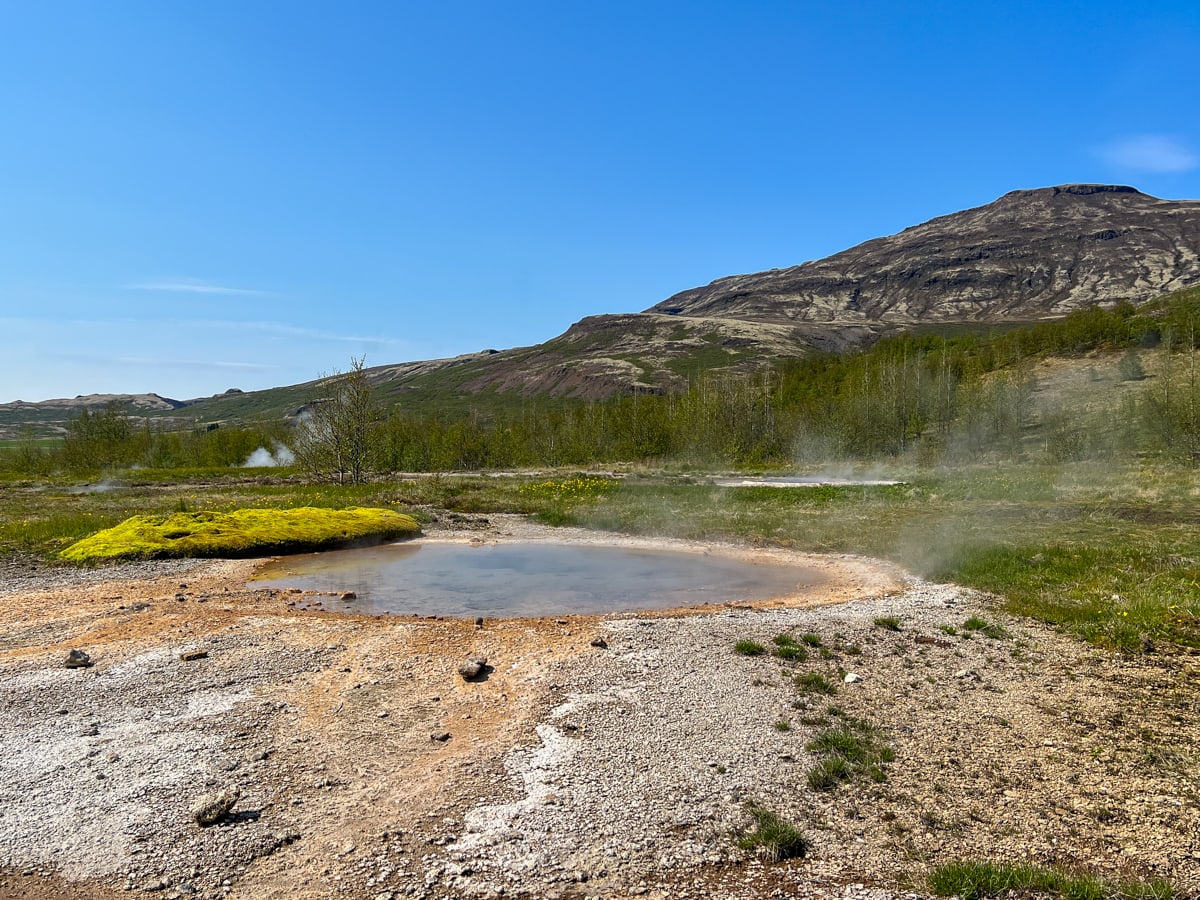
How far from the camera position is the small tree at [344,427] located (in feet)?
155

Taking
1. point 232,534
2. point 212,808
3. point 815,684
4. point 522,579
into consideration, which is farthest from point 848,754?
point 232,534

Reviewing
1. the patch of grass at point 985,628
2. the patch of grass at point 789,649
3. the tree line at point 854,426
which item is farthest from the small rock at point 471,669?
the tree line at point 854,426

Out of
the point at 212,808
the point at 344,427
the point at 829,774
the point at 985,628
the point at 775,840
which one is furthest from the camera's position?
the point at 344,427

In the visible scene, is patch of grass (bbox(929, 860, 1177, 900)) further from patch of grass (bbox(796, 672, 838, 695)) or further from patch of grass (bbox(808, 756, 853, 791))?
patch of grass (bbox(796, 672, 838, 695))

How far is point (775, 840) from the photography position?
6062 millimetres

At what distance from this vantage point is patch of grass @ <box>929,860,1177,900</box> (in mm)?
5285

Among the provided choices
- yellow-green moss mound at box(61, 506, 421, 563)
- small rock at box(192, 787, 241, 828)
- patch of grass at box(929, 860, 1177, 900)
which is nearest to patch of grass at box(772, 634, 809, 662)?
patch of grass at box(929, 860, 1177, 900)

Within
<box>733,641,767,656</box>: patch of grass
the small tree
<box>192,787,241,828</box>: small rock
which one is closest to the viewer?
<box>192,787,241,828</box>: small rock

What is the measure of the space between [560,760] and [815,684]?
14.1ft

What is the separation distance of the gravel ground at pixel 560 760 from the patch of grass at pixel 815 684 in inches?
6.1

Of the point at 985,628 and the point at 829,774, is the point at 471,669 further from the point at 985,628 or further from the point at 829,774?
the point at 985,628

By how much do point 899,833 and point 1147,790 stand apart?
9.42 ft

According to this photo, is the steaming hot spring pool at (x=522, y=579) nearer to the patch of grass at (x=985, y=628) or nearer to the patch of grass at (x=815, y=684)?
the patch of grass at (x=985, y=628)

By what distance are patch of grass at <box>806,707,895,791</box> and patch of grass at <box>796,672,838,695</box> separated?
3.59ft
